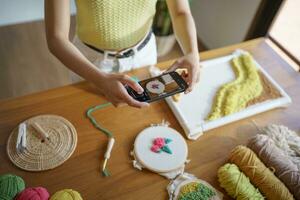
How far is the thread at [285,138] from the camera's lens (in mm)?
694

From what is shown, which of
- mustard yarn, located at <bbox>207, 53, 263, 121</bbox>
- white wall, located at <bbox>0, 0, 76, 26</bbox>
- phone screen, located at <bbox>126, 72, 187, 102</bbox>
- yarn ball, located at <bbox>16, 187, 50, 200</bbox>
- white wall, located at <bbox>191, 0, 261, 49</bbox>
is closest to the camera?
yarn ball, located at <bbox>16, 187, 50, 200</bbox>

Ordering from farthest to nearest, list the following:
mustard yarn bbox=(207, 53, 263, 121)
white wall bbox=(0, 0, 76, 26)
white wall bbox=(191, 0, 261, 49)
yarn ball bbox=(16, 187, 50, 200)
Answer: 1. white wall bbox=(0, 0, 76, 26)
2. white wall bbox=(191, 0, 261, 49)
3. mustard yarn bbox=(207, 53, 263, 121)
4. yarn ball bbox=(16, 187, 50, 200)

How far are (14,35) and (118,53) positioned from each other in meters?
1.29

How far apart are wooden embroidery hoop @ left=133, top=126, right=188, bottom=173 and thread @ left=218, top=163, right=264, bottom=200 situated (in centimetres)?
9

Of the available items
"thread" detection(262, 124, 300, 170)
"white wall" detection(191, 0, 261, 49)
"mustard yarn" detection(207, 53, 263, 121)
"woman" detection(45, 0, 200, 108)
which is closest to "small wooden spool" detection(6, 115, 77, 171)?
"woman" detection(45, 0, 200, 108)

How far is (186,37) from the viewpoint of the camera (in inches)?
31.2

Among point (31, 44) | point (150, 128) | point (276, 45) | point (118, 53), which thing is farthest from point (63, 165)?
point (31, 44)

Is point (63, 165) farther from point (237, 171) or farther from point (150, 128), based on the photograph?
point (237, 171)

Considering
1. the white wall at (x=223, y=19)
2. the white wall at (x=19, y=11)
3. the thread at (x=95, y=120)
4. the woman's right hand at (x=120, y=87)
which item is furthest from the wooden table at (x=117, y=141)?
the white wall at (x=19, y=11)

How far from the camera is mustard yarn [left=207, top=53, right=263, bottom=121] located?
0.77m

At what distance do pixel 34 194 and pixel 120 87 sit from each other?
264 mm

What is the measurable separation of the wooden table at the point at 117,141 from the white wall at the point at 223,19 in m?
0.80

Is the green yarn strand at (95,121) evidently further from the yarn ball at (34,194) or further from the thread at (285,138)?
the thread at (285,138)

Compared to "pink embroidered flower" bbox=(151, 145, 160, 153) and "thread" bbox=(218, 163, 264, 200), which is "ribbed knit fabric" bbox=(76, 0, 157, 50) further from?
"thread" bbox=(218, 163, 264, 200)
